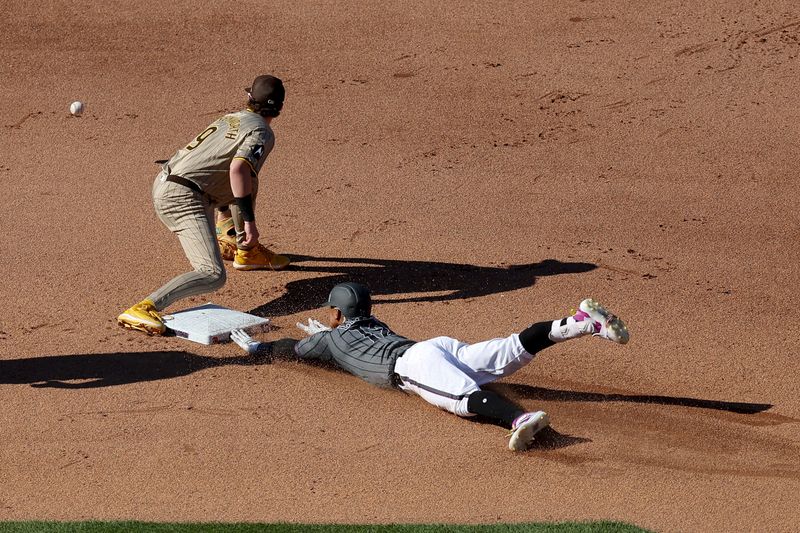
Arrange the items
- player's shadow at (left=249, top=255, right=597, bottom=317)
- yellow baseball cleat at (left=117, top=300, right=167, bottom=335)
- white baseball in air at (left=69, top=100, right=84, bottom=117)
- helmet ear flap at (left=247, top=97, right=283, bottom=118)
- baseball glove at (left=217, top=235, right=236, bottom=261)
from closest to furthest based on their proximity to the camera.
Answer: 1. yellow baseball cleat at (left=117, top=300, right=167, bottom=335)
2. helmet ear flap at (left=247, top=97, right=283, bottom=118)
3. player's shadow at (left=249, top=255, right=597, bottom=317)
4. baseball glove at (left=217, top=235, right=236, bottom=261)
5. white baseball in air at (left=69, top=100, right=84, bottom=117)

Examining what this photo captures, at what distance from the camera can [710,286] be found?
9273 mm

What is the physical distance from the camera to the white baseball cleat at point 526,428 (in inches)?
264

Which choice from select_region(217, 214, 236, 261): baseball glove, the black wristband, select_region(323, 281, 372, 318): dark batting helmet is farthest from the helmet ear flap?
select_region(323, 281, 372, 318): dark batting helmet

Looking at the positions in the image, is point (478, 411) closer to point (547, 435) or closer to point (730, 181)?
point (547, 435)

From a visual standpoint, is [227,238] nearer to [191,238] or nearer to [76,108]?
[191,238]

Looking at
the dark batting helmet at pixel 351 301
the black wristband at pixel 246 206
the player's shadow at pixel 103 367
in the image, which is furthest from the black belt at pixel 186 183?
the dark batting helmet at pixel 351 301

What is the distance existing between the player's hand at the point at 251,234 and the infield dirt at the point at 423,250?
44cm

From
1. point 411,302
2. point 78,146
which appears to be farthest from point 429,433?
point 78,146

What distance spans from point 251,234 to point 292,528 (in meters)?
3.26

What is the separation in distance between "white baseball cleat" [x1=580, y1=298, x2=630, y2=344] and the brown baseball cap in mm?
3192

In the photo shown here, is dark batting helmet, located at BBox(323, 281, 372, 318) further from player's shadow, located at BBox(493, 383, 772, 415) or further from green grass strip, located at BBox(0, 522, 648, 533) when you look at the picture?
green grass strip, located at BBox(0, 522, 648, 533)

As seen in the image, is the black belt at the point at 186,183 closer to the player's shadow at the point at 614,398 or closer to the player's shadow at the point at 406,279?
the player's shadow at the point at 406,279

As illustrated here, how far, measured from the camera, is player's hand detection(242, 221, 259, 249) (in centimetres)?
876

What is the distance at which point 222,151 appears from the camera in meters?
8.77
